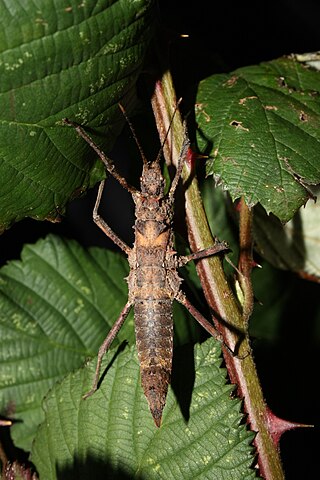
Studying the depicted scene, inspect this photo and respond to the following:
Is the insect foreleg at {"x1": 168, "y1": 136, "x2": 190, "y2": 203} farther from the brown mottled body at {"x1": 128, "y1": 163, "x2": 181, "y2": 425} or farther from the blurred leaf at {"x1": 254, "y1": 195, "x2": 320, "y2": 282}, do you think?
the blurred leaf at {"x1": 254, "y1": 195, "x2": 320, "y2": 282}

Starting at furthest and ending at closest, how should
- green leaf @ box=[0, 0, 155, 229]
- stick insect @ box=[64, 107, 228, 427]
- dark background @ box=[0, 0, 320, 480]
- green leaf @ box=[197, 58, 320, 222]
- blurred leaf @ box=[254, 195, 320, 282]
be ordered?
dark background @ box=[0, 0, 320, 480], blurred leaf @ box=[254, 195, 320, 282], stick insect @ box=[64, 107, 228, 427], green leaf @ box=[197, 58, 320, 222], green leaf @ box=[0, 0, 155, 229]

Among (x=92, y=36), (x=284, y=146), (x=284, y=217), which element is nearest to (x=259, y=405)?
(x=284, y=217)

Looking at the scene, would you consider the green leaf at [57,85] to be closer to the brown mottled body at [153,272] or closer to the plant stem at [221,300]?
the plant stem at [221,300]

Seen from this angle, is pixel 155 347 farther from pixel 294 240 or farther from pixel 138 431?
pixel 294 240

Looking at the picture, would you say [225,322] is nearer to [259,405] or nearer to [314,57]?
[259,405]

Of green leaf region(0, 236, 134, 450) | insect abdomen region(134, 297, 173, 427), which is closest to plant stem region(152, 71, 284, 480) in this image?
insect abdomen region(134, 297, 173, 427)
